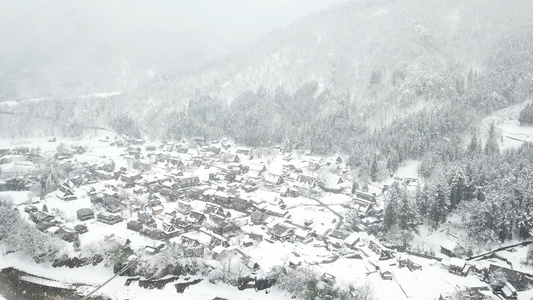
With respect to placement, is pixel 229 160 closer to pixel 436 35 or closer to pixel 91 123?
pixel 91 123

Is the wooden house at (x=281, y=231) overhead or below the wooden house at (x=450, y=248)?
overhead

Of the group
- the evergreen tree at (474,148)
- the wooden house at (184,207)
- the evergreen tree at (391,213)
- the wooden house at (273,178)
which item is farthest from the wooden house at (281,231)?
the evergreen tree at (474,148)

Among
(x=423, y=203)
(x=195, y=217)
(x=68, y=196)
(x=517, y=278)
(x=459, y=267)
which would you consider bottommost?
(x=517, y=278)

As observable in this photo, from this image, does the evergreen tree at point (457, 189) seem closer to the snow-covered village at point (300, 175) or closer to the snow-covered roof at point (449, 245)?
the snow-covered village at point (300, 175)

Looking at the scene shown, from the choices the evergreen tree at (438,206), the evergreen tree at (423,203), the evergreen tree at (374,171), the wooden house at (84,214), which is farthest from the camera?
the evergreen tree at (374,171)

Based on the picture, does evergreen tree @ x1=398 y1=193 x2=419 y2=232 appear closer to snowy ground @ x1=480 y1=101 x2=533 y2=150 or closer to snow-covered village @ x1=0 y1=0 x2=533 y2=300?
snow-covered village @ x1=0 y1=0 x2=533 y2=300

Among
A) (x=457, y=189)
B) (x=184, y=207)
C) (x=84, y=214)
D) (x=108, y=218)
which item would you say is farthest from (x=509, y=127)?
(x=84, y=214)

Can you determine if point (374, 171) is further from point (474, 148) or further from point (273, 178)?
point (474, 148)

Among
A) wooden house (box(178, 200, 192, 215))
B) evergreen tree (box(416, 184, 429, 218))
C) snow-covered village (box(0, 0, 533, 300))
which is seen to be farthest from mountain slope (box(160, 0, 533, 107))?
wooden house (box(178, 200, 192, 215))

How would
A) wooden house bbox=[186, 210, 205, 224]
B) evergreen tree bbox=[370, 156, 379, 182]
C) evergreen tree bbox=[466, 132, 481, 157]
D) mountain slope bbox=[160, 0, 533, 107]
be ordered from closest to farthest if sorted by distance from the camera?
wooden house bbox=[186, 210, 205, 224]
evergreen tree bbox=[370, 156, 379, 182]
evergreen tree bbox=[466, 132, 481, 157]
mountain slope bbox=[160, 0, 533, 107]
